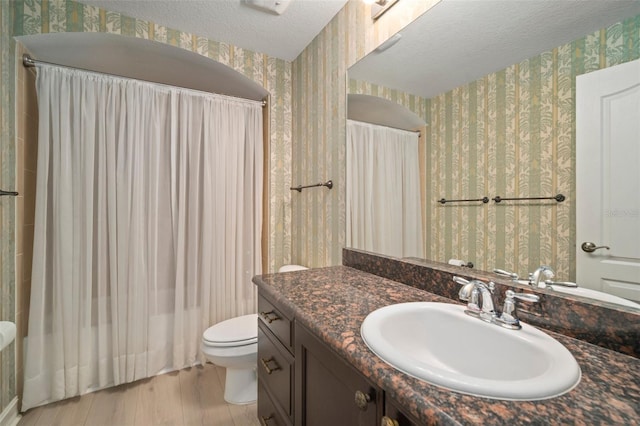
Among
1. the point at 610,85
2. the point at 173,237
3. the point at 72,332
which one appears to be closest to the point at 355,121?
the point at 610,85

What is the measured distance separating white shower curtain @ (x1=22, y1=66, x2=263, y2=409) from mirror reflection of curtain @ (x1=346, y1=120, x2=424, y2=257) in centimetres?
99

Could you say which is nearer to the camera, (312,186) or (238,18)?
(238,18)

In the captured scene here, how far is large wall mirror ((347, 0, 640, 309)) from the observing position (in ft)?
2.42

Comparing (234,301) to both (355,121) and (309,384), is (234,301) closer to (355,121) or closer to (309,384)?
(309,384)

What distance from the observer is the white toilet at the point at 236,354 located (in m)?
1.67

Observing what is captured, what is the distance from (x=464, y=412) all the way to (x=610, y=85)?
86 centimetres

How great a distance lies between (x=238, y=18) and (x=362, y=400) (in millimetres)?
2178

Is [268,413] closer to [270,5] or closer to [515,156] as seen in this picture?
[515,156]

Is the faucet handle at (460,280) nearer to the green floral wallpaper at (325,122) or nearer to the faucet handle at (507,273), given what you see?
the faucet handle at (507,273)

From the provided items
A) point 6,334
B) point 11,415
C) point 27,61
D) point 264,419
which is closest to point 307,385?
point 264,419

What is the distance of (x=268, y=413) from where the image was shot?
1.25 metres

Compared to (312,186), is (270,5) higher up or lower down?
higher up

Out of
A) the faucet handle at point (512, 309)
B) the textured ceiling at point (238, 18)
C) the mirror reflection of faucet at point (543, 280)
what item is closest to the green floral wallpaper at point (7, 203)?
the textured ceiling at point (238, 18)

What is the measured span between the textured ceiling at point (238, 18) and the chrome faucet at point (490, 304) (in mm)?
1799
